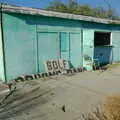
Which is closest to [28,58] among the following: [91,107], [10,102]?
[10,102]

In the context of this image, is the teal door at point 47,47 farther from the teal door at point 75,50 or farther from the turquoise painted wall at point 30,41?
the teal door at point 75,50

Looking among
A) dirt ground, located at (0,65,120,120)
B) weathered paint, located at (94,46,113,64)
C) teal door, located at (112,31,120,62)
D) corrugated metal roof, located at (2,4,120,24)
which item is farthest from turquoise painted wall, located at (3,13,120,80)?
teal door, located at (112,31,120,62)

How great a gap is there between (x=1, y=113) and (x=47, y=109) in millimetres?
1237

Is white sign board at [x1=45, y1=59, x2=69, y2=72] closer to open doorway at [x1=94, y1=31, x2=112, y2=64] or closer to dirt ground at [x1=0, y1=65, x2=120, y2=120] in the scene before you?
dirt ground at [x1=0, y1=65, x2=120, y2=120]

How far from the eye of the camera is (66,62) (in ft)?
35.3

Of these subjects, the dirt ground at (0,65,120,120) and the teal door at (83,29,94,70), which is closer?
the dirt ground at (0,65,120,120)

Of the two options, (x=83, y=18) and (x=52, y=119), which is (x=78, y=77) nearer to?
(x=83, y=18)

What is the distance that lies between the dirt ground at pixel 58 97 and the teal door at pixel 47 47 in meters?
1.14

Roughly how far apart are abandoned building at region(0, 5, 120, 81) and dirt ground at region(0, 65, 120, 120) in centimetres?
112

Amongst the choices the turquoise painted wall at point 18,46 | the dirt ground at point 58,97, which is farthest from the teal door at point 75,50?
the turquoise painted wall at point 18,46

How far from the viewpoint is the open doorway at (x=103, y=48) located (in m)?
12.8

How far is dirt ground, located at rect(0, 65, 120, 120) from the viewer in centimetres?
530

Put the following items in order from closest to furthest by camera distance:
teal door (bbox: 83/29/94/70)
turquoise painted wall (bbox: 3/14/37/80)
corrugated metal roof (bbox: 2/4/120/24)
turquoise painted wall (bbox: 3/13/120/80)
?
corrugated metal roof (bbox: 2/4/120/24) < turquoise painted wall (bbox: 3/14/37/80) < turquoise painted wall (bbox: 3/13/120/80) < teal door (bbox: 83/29/94/70)

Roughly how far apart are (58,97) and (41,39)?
4.00 m
